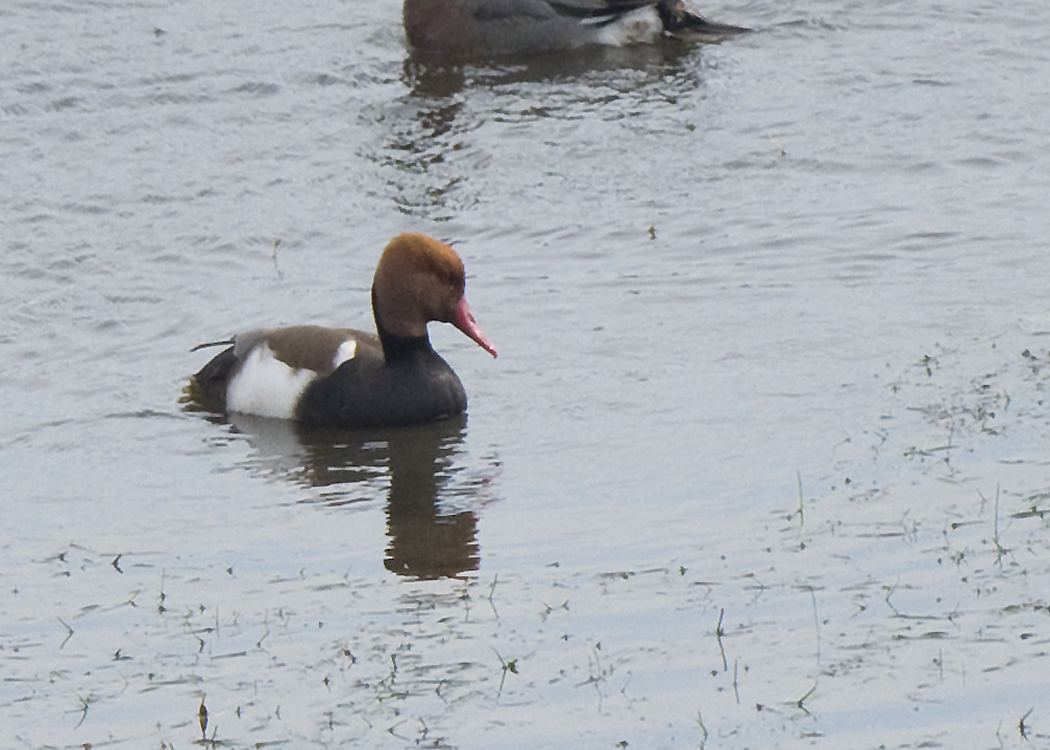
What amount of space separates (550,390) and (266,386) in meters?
1.35

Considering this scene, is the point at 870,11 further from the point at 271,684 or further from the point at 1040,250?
the point at 271,684

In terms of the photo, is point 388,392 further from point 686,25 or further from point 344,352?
point 686,25

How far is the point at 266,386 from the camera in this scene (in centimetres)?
902

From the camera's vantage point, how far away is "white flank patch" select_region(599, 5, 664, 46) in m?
14.6

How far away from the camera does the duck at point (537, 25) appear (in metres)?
14.4

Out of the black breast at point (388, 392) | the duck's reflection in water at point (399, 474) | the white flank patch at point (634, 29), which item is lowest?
the duck's reflection in water at point (399, 474)

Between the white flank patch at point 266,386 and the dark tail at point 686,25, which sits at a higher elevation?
the dark tail at point 686,25

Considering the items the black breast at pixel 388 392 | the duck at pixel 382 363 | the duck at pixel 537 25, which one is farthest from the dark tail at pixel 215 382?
the duck at pixel 537 25

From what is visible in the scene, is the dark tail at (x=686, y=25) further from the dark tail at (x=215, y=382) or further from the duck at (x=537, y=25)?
the dark tail at (x=215, y=382)

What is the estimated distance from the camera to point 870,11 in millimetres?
15156

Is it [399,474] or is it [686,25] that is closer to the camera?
[399,474]

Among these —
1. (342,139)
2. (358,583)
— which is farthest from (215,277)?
(358,583)

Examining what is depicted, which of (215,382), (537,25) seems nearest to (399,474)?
(215,382)

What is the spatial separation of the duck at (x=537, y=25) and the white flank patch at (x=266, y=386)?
5.86 m
